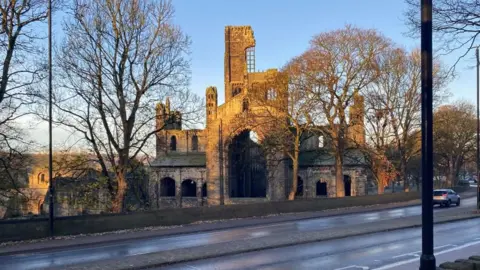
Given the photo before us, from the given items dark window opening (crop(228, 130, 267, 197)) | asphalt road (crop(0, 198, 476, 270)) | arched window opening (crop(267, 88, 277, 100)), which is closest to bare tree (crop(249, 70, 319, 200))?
arched window opening (crop(267, 88, 277, 100))

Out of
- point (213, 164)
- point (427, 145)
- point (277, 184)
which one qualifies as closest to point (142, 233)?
point (427, 145)

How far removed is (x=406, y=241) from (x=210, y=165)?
43513 mm

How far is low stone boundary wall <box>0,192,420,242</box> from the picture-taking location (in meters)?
20.9

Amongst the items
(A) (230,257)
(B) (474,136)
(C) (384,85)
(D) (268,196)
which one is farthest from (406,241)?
(B) (474,136)

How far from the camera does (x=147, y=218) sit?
2516cm

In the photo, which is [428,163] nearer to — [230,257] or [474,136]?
[230,257]

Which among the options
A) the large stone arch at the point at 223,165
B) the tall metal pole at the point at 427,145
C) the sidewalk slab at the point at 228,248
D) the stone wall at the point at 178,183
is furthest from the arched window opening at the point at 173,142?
the tall metal pole at the point at 427,145

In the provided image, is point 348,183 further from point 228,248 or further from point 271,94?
point 228,248

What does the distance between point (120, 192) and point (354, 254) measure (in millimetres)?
19544

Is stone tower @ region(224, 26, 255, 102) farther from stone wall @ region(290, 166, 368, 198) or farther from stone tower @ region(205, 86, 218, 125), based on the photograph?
stone wall @ region(290, 166, 368, 198)

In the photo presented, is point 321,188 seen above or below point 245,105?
below

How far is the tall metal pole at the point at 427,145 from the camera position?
7.35 meters

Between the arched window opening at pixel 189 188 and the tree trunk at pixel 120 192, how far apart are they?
34.8 m

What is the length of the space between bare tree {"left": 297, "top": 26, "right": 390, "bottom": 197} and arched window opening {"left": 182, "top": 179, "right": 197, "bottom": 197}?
29.1m
